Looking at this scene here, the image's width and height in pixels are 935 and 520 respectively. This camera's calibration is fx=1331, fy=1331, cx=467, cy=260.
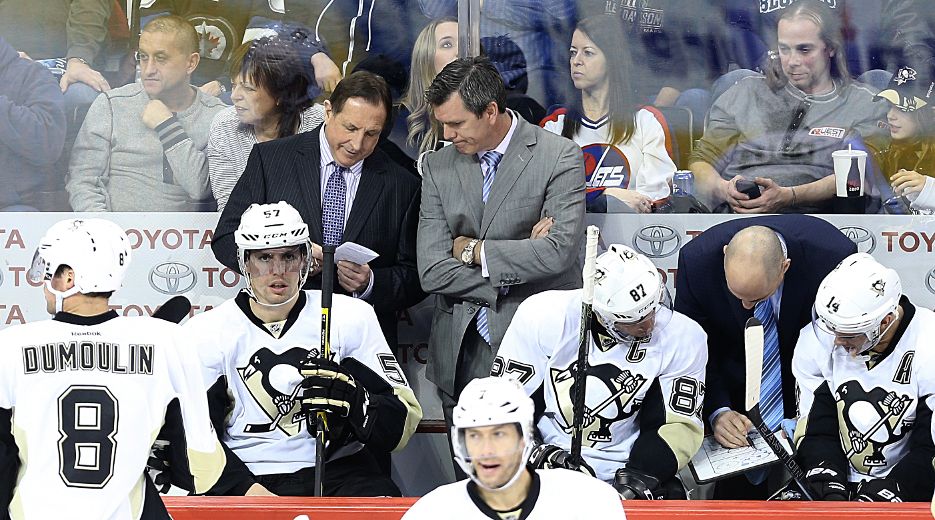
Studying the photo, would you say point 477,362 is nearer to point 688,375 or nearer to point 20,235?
point 688,375

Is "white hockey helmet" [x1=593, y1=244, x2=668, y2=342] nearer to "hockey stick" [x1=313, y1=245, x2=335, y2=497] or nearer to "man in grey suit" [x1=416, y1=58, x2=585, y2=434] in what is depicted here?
"man in grey suit" [x1=416, y1=58, x2=585, y2=434]

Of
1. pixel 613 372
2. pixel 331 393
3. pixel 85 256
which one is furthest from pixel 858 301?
pixel 85 256

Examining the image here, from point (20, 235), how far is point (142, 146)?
0.64m

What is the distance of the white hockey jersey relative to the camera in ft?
18.5

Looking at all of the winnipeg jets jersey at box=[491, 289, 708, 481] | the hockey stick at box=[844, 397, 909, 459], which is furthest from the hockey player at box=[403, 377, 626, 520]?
the hockey stick at box=[844, 397, 909, 459]

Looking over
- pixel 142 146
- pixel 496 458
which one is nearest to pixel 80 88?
pixel 142 146

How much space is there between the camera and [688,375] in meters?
4.62

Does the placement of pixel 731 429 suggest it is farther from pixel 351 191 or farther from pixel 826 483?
pixel 351 191

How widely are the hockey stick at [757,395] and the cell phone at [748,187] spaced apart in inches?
41.6

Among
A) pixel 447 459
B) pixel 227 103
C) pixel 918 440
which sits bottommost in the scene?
pixel 447 459

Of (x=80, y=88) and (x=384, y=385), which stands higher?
(x=80, y=88)

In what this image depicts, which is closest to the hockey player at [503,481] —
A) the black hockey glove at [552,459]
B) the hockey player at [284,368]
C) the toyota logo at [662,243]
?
the black hockey glove at [552,459]

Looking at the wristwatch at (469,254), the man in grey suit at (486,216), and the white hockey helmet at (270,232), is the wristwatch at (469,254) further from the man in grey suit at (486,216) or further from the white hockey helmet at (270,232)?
the white hockey helmet at (270,232)

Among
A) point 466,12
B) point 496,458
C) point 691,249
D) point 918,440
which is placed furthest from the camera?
point 466,12
